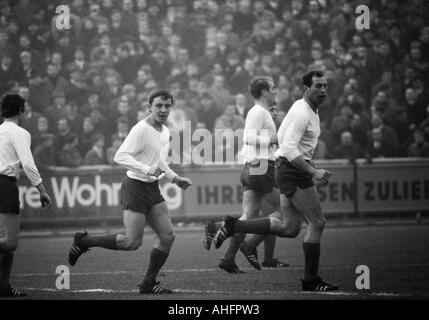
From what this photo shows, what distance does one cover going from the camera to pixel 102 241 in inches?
384

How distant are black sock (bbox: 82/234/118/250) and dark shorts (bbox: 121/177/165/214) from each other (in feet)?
1.22

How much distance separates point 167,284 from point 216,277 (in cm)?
78

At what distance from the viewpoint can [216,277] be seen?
36.3 feet

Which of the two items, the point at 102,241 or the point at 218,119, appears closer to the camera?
the point at 102,241

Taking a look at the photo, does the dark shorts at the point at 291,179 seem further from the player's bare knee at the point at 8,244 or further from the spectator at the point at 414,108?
the spectator at the point at 414,108

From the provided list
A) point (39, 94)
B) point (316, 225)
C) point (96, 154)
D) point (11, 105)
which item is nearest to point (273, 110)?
point (316, 225)

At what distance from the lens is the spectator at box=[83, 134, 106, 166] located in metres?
19.0

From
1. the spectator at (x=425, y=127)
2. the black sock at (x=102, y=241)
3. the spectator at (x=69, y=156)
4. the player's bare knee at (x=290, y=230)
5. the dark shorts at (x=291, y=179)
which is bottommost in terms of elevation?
the black sock at (x=102, y=241)

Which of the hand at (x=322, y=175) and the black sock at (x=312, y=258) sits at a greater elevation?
the hand at (x=322, y=175)

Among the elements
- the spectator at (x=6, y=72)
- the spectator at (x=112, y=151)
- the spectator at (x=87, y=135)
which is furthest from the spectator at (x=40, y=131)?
the spectator at (x=6, y=72)

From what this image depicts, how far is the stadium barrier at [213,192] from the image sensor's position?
732 inches

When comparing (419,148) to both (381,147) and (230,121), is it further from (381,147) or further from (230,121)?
(230,121)

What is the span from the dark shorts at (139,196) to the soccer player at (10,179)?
836mm

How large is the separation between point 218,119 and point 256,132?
23.1ft
